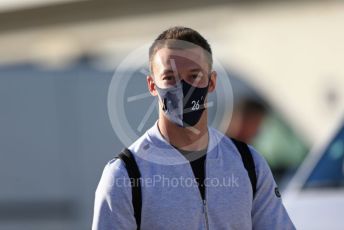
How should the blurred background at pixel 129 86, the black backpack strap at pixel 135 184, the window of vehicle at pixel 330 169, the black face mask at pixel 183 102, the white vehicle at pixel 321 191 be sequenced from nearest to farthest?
the black backpack strap at pixel 135 184 < the black face mask at pixel 183 102 < the white vehicle at pixel 321 191 < the window of vehicle at pixel 330 169 < the blurred background at pixel 129 86

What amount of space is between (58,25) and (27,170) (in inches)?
503

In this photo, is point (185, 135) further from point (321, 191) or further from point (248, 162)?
point (321, 191)

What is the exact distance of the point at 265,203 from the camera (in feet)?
14.0

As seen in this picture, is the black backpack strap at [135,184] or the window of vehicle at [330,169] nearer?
the black backpack strap at [135,184]

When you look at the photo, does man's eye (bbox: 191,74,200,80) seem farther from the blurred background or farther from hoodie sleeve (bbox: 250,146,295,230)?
the blurred background

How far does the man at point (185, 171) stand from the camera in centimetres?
409

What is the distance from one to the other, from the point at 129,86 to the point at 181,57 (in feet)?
4.05

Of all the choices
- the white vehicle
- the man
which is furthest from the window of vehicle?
the man

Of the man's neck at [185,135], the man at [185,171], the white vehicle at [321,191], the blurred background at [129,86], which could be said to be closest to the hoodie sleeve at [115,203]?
the man at [185,171]

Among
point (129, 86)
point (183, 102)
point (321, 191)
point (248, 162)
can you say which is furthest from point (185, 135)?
point (321, 191)

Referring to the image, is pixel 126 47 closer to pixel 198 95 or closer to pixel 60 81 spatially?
pixel 60 81

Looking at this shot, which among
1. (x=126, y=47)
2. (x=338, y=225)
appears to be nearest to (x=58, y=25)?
(x=126, y=47)

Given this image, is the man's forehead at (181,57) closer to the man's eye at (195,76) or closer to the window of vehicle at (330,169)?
the man's eye at (195,76)

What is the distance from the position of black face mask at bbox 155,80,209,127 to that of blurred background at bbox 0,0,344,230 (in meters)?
1.06
